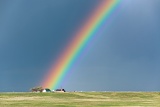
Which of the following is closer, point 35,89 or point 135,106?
point 135,106

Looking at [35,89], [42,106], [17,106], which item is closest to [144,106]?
[42,106]

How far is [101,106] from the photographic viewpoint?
61031mm

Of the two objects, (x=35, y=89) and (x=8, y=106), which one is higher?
(x=35, y=89)

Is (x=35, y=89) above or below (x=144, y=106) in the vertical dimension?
above

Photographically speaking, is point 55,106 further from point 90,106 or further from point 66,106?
point 90,106

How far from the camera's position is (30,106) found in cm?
5928

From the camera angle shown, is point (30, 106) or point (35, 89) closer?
point (30, 106)

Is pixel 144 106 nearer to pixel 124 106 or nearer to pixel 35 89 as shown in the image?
pixel 124 106

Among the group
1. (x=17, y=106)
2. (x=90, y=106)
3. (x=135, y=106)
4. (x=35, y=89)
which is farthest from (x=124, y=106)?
(x=35, y=89)

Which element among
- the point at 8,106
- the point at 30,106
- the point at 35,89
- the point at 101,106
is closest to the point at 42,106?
the point at 30,106

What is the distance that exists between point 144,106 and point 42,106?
693 inches

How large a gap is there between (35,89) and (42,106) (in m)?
92.2

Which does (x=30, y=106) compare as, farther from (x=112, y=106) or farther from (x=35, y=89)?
(x=35, y=89)

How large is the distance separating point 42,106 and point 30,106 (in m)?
2.07
